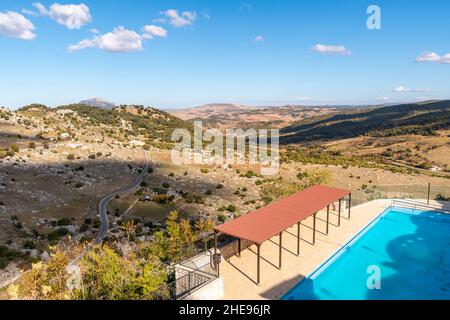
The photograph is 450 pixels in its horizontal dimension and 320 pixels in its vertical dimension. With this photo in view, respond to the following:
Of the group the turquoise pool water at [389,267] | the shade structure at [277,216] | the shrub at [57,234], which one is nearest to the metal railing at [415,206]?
the turquoise pool water at [389,267]

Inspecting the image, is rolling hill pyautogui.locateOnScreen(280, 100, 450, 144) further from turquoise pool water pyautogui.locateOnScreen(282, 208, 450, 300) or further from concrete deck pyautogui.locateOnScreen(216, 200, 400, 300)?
concrete deck pyautogui.locateOnScreen(216, 200, 400, 300)

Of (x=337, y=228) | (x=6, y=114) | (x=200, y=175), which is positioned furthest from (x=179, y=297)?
(x=6, y=114)

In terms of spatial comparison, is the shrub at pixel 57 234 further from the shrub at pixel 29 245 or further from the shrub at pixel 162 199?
the shrub at pixel 162 199

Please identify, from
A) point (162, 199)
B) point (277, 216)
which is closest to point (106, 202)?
point (162, 199)

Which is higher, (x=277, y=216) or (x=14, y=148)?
(x=14, y=148)

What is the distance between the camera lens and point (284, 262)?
19.0 m

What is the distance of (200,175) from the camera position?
49.5 metres

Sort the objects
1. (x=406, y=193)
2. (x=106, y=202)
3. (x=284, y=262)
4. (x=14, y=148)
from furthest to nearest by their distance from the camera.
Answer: (x=14, y=148) → (x=106, y=202) → (x=406, y=193) → (x=284, y=262)

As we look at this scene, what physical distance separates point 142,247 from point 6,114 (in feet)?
203

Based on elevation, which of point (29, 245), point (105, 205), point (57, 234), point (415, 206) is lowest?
point (105, 205)

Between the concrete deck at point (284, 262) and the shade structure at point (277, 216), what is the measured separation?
2.39 meters

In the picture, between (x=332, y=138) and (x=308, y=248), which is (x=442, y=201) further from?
(x=332, y=138)

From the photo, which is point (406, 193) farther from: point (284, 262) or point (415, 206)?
point (284, 262)

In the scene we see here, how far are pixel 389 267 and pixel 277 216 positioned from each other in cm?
729
